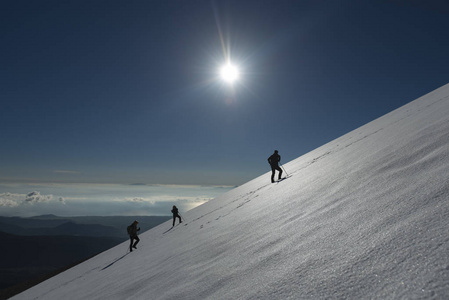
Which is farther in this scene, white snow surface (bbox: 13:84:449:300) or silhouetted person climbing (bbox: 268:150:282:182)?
silhouetted person climbing (bbox: 268:150:282:182)

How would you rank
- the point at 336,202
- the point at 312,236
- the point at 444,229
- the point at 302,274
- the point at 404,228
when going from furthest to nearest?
the point at 336,202 < the point at 312,236 < the point at 302,274 < the point at 404,228 < the point at 444,229

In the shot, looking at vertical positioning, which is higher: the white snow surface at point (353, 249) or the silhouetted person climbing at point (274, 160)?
the silhouetted person climbing at point (274, 160)

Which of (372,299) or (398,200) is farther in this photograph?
(398,200)

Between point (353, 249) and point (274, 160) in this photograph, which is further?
point (274, 160)

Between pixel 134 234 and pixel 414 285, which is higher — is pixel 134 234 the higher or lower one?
the higher one

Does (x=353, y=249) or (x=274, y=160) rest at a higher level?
(x=274, y=160)

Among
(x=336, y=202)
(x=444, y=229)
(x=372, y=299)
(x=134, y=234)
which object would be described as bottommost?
(x=372, y=299)

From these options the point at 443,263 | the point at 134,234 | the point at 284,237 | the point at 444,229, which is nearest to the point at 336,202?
the point at 284,237

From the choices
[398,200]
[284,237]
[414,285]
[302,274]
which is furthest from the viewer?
[284,237]

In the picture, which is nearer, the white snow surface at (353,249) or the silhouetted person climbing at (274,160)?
the white snow surface at (353,249)

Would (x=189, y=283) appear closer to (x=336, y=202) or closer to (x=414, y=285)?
(x=336, y=202)

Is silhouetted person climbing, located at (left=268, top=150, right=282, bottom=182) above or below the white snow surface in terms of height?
above

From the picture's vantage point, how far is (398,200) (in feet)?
8.60

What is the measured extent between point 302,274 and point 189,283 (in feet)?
6.18
